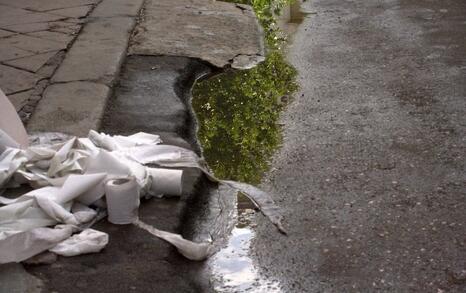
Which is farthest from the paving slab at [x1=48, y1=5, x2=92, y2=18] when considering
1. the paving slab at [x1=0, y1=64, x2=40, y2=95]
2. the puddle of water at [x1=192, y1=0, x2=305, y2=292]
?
the puddle of water at [x1=192, y1=0, x2=305, y2=292]

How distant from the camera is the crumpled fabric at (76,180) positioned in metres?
2.48

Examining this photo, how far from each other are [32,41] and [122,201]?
264 centimetres

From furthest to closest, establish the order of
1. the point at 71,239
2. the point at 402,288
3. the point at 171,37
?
1. the point at 171,37
2. the point at 71,239
3. the point at 402,288

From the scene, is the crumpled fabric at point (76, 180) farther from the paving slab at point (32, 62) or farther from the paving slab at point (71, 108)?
the paving slab at point (32, 62)

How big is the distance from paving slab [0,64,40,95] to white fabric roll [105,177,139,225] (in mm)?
1595

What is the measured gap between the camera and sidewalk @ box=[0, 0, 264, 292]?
7.79 ft

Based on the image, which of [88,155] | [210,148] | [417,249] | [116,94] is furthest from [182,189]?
[116,94]

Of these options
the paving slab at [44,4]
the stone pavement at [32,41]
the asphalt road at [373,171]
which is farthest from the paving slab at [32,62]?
the asphalt road at [373,171]

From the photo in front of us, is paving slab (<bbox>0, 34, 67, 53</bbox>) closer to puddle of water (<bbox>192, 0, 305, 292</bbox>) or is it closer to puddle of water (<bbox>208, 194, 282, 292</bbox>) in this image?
puddle of water (<bbox>192, 0, 305, 292</bbox>)

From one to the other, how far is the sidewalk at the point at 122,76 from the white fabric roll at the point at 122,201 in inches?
1.6

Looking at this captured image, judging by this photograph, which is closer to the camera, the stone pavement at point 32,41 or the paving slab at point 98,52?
the stone pavement at point 32,41

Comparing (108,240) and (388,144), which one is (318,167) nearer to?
(388,144)

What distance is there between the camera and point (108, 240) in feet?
8.25

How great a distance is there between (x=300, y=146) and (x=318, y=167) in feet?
0.91
